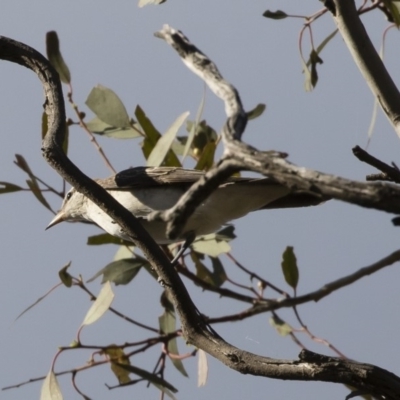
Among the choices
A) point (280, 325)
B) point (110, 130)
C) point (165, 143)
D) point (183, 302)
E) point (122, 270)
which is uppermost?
point (110, 130)

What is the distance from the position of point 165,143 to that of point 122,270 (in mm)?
636

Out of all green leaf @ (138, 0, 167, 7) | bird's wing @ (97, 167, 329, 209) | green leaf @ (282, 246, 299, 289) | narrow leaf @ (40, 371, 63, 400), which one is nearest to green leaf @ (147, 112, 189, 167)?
bird's wing @ (97, 167, 329, 209)

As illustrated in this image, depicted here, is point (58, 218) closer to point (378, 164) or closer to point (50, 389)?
point (50, 389)

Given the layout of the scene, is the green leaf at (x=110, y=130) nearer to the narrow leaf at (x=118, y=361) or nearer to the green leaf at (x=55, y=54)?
the green leaf at (x=55, y=54)

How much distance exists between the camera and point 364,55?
242cm

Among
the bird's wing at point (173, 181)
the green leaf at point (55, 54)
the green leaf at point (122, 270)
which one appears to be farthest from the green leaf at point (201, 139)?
the green leaf at point (55, 54)

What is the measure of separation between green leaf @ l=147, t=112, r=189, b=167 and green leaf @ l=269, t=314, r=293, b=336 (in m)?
0.80

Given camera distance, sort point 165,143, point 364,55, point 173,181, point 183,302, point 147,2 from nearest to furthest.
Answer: point 183,302
point 364,55
point 147,2
point 165,143
point 173,181

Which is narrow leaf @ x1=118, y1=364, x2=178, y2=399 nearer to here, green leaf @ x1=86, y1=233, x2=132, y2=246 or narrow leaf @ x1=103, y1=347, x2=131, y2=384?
narrow leaf @ x1=103, y1=347, x2=131, y2=384

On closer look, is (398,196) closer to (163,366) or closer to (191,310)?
(191,310)

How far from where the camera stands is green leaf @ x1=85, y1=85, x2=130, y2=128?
3.33 meters

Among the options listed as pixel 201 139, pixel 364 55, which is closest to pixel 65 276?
pixel 201 139

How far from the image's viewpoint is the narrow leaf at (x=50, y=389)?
9.63ft

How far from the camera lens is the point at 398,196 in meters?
1.04
